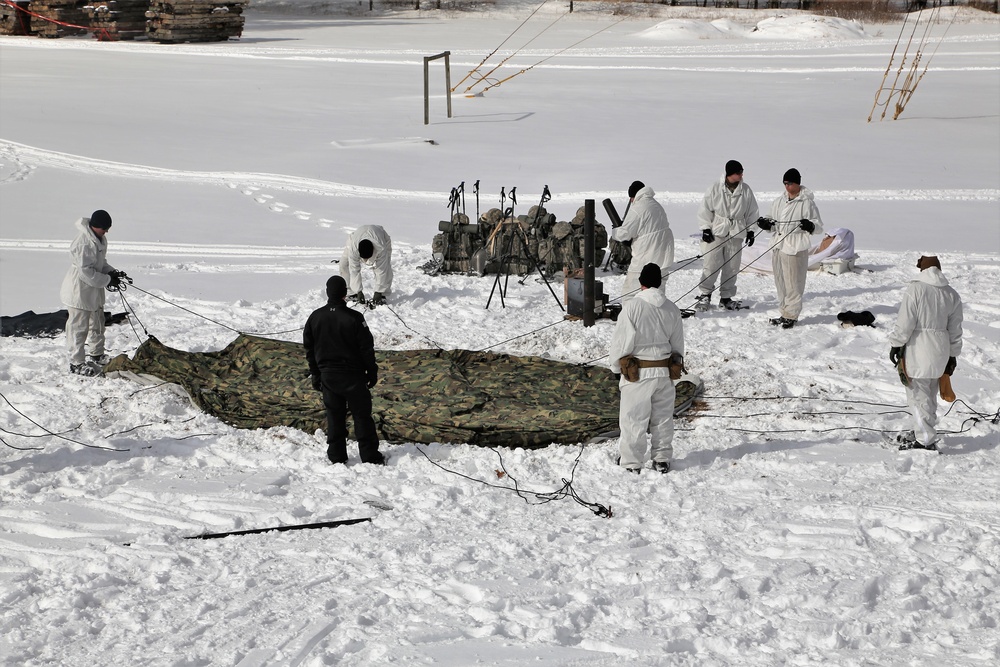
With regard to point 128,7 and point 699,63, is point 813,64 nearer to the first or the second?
point 699,63

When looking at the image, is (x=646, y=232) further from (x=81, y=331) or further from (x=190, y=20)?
(x=190, y=20)

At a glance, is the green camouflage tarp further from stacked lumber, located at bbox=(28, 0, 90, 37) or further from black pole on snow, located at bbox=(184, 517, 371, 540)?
stacked lumber, located at bbox=(28, 0, 90, 37)

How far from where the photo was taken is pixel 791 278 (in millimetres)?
9414

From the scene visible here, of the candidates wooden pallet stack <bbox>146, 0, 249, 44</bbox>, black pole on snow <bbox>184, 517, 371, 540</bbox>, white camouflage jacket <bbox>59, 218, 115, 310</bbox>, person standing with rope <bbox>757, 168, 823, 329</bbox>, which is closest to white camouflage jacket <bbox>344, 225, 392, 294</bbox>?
white camouflage jacket <bbox>59, 218, 115, 310</bbox>

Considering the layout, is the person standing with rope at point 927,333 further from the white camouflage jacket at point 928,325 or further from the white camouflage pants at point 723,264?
the white camouflage pants at point 723,264

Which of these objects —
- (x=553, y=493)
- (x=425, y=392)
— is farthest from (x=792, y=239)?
(x=553, y=493)

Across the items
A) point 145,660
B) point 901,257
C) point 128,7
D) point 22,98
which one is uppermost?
point 128,7

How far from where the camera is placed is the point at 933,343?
6.68 metres

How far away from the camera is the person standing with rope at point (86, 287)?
8.48m

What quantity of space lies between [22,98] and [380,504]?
1716 centimetres

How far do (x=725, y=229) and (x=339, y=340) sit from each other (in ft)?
15.2

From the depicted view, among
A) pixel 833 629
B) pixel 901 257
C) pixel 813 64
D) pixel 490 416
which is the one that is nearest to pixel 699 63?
pixel 813 64

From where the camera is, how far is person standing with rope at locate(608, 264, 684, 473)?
652cm

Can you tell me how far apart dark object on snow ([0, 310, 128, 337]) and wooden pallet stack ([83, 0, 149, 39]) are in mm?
20889
